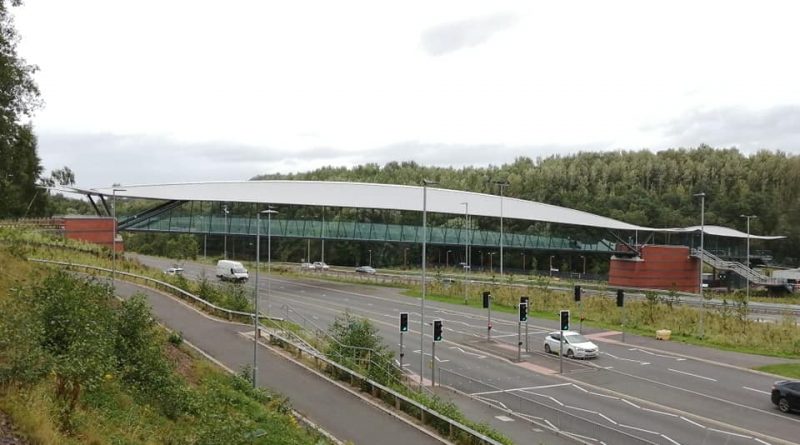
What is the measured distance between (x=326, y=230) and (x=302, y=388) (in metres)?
49.4

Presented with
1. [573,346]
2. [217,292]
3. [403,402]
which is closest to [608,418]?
[403,402]

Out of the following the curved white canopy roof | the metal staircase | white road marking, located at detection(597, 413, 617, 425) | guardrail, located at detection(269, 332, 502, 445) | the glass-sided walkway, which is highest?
the curved white canopy roof

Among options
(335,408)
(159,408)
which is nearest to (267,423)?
(159,408)

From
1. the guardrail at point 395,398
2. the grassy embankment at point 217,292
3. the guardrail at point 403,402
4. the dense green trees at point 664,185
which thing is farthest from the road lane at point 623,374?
the dense green trees at point 664,185

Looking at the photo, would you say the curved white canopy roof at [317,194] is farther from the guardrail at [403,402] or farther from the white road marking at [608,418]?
the white road marking at [608,418]

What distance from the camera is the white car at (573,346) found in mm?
29266

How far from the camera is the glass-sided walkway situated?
65.7 metres

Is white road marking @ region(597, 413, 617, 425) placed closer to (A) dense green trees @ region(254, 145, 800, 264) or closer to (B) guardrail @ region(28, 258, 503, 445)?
(B) guardrail @ region(28, 258, 503, 445)

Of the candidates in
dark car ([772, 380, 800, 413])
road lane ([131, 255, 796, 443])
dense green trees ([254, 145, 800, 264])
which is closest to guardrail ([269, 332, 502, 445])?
road lane ([131, 255, 796, 443])

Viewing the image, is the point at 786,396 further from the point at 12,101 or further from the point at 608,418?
the point at 12,101

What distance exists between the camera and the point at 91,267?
38281mm

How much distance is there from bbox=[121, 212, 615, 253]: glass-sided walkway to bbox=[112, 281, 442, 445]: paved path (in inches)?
1381

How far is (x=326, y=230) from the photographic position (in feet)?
228

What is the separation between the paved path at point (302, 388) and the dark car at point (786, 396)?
1282 centimetres
